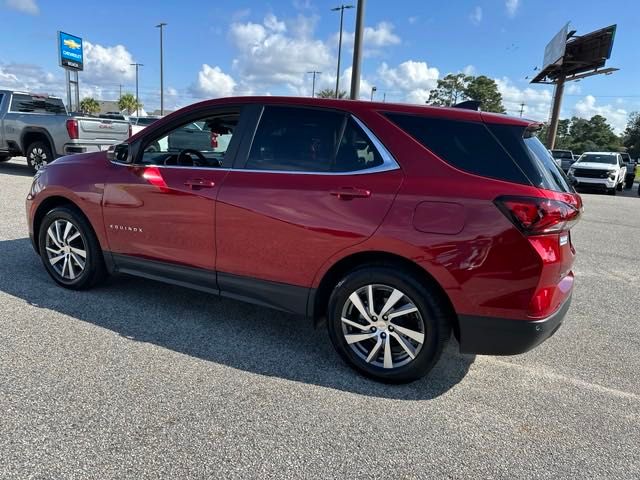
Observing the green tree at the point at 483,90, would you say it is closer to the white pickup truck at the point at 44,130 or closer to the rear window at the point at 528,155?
the white pickup truck at the point at 44,130

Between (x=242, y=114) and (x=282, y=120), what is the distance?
1.12 feet

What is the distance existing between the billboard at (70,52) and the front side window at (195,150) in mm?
24168

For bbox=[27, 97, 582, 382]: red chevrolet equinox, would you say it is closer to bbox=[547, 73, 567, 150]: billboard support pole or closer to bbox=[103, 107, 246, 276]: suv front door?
bbox=[103, 107, 246, 276]: suv front door

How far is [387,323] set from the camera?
116 inches

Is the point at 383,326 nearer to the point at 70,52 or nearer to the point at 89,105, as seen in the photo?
the point at 70,52

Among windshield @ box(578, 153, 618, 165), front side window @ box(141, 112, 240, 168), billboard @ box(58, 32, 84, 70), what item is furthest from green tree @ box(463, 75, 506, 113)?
front side window @ box(141, 112, 240, 168)

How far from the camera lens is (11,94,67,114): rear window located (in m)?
11.9

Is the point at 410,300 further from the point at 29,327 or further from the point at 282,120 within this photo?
the point at 29,327

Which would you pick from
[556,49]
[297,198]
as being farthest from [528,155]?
[556,49]

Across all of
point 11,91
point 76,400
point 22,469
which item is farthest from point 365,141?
point 11,91

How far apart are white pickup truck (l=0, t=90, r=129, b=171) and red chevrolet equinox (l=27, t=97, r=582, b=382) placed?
26.7 ft

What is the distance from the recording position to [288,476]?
2.17 meters

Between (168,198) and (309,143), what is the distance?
3.98ft

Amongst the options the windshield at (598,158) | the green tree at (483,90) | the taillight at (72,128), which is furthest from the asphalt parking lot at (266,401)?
the green tree at (483,90)
